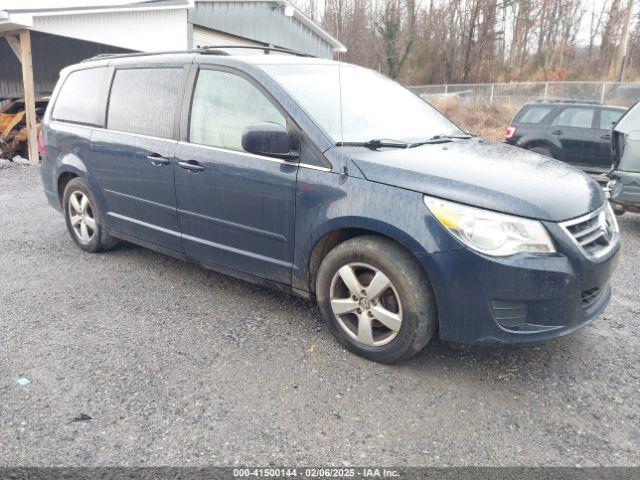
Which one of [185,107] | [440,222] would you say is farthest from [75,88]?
[440,222]

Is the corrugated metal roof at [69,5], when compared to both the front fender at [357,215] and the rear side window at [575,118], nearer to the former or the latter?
the rear side window at [575,118]

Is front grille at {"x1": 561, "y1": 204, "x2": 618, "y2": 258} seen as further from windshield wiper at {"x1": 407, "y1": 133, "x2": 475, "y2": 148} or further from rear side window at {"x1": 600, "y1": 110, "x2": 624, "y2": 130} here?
rear side window at {"x1": 600, "y1": 110, "x2": 624, "y2": 130}

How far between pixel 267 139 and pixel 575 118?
8.95 m

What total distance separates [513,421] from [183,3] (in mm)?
13525

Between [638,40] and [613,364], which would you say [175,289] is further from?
[638,40]

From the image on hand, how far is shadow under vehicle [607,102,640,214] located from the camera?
5.81 metres

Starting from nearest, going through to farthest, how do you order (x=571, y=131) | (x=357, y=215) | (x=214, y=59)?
(x=357, y=215), (x=214, y=59), (x=571, y=131)

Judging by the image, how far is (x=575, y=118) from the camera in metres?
10.2

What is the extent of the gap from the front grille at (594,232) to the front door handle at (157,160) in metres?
2.76

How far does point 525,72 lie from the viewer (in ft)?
118

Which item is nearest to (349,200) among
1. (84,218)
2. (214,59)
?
(214,59)

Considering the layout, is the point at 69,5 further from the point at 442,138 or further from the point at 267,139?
the point at 442,138

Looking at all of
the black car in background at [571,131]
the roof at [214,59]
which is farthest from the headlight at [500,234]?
the black car in background at [571,131]

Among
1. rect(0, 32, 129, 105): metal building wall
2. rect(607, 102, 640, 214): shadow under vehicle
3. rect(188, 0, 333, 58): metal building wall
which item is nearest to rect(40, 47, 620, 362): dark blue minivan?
rect(607, 102, 640, 214): shadow under vehicle
